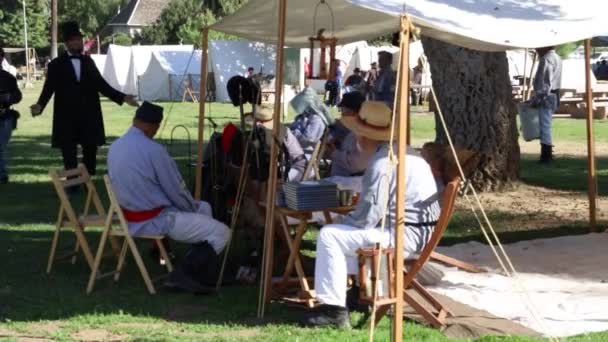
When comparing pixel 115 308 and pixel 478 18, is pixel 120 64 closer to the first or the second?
pixel 115 308

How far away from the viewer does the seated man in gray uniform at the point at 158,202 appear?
21.9 ft

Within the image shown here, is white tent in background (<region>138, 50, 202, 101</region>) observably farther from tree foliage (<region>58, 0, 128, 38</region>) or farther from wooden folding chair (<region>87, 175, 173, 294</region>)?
tree foliage (<region>58, 0, 128, 38</region>)

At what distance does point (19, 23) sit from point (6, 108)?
198ft

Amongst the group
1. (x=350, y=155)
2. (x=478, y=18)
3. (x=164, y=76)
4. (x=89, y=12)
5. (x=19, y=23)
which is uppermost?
(x=89, y=12)

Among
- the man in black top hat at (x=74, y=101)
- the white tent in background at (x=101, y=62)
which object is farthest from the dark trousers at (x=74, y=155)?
the white tent in background at (x=101, y=62)

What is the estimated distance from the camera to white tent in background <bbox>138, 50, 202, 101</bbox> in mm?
34281

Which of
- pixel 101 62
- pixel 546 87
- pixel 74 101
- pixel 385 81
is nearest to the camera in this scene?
pixel 74 101

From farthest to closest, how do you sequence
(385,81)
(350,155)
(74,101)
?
(385,81) → (74,101) → (350,155)

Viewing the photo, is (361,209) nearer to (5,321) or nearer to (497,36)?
(497,36)

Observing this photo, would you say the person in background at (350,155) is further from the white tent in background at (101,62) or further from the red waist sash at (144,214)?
the white tent in background at (101,62)

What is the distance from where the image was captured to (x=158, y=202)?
674 centimetres

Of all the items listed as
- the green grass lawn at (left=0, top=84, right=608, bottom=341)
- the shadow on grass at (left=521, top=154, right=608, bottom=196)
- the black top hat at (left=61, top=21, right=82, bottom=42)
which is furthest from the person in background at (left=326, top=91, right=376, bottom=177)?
the shadow on grass at (left=521, top=154, right=608, bottom=196)

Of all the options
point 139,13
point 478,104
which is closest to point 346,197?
point 478,104

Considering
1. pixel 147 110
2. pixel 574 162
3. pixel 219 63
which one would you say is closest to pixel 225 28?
pixel 147 110
